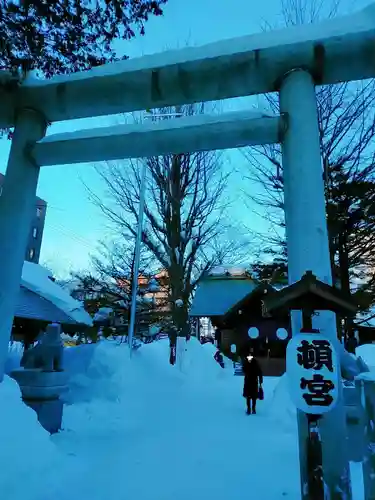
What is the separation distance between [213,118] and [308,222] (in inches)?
81.1

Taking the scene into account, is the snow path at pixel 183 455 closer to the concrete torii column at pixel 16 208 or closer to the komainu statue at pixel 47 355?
the komainu statue at pixel 47 355

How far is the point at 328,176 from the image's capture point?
1123 cm

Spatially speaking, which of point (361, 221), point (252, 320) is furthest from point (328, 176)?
point (252, 320)

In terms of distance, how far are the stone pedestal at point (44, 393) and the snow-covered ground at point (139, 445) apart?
32 cm

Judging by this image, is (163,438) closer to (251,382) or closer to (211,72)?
(251,382)

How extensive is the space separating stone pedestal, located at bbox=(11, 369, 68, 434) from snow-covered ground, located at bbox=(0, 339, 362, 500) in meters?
0.32

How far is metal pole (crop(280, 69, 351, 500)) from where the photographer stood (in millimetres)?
3465

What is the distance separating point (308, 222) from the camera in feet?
13.1

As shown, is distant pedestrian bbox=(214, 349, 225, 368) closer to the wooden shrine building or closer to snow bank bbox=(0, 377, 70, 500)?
the wooden shrine building

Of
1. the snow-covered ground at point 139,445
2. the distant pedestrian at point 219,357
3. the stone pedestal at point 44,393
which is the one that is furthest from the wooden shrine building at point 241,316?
the stone pedestal at point 44,393

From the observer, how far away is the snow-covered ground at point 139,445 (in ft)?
12.7

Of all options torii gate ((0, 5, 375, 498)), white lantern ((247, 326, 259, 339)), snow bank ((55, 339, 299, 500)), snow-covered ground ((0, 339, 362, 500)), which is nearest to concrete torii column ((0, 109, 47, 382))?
torii gate ((0, 5, 375, 498))

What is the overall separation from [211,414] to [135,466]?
435 cm

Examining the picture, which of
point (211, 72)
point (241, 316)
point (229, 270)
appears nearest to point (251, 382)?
point (241, 316)
